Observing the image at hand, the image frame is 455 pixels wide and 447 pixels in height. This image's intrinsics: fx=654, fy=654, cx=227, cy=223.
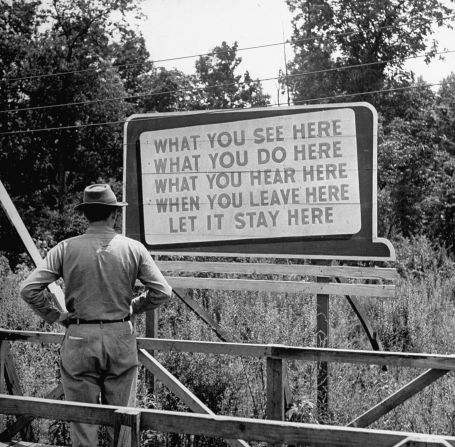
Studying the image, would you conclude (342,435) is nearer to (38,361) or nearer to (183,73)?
(38,361)

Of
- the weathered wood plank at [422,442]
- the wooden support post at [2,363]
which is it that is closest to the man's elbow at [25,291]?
the wooden support post at [2,363]

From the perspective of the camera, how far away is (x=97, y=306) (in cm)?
391

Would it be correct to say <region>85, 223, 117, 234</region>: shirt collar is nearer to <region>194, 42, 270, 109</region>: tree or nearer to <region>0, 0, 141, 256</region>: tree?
<region>0, 0, 141, 256</region>: tree

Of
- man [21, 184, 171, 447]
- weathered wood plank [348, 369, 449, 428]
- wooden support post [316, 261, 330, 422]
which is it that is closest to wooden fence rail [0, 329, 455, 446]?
weathered wood plank [348, 369, 449, 428]

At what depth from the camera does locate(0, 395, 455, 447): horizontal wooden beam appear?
251cm

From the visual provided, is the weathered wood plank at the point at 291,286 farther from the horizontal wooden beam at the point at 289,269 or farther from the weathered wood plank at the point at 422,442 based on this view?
the weathered wood plank at the point at 422,442

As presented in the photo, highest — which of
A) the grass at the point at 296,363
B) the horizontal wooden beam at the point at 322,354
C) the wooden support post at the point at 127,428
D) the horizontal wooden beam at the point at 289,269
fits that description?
the horizontal wooden beam at the point at 289,269

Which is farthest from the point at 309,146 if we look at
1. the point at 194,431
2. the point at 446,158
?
the point at 446,158

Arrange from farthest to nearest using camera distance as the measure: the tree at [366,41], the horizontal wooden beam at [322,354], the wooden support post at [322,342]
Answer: the tree at [366,41] < the wooden support post at [322,342] < the horizontal wooden beam at [322,354]

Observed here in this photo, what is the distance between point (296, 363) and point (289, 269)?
1.06m

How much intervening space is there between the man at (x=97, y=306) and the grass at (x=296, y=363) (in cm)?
143

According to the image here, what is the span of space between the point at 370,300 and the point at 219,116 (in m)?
3.71

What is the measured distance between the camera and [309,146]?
23.0ft

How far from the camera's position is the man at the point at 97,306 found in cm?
389
